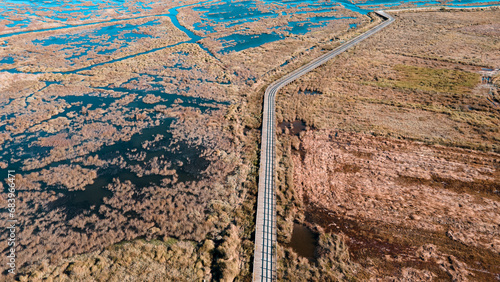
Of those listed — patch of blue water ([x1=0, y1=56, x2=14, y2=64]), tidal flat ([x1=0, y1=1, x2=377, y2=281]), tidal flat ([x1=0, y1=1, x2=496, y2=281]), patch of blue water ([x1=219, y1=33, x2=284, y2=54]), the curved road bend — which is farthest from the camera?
patch of blue water ([x1=219, y1=33, x2=284, y2=54])

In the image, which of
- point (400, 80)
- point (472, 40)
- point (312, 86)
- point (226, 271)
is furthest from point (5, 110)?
point (472, 40)

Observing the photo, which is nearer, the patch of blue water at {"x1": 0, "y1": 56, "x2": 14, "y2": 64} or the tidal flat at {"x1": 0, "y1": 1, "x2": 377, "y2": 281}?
the tidal flat at {"x1": 0, "y1": 1, "x2": 377, "y2": 281}

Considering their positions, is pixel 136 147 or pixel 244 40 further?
pixel 244 40

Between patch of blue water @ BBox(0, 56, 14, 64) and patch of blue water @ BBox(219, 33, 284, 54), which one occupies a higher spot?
patch of blue water @ BBox(219, 33, 284, 54)

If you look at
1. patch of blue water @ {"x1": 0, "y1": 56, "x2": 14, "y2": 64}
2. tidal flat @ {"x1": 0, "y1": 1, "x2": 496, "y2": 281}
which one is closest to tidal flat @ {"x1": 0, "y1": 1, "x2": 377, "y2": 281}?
tidal flat @ {"x1": 0, "y1": 1, "x2": 496, "y2": 281}

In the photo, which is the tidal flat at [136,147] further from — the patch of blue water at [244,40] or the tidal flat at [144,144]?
the patch of blue water at [244,40]

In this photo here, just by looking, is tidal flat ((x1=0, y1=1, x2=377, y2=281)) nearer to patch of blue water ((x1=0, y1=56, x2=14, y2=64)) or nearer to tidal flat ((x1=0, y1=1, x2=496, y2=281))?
tidal flat ((x1=0, y1=1, x2=496, y2=281))

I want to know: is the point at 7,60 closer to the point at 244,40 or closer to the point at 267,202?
the point at 244,40

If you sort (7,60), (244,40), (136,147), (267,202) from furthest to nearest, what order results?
(244,40) → (7,60) → (136,147) → (267,202)

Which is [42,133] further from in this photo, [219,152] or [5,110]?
[219,152]

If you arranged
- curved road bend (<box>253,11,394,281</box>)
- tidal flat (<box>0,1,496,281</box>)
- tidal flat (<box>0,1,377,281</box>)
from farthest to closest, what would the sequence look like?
tidal flat (<box>0,1,377,281</box>) < tidal flat (<box>0,1,496,281</box>) < curved road bend (<box>253,11,394,281</box>)

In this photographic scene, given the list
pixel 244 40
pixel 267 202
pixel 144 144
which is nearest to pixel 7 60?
pixel 144 144
